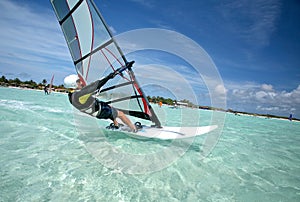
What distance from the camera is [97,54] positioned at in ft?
14.3

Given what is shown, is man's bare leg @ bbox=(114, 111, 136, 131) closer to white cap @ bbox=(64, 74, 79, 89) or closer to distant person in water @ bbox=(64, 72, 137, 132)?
distant person in water @ bbox=(64, 72, 137, 132)

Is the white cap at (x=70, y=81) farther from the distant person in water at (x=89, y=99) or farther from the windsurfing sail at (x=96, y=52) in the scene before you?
the windsurfing sail at (x=96, y=52)

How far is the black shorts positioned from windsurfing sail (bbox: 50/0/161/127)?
35 centimetres

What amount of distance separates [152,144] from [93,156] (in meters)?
1.75

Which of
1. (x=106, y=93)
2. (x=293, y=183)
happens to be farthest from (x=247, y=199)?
(x=106, y=93)

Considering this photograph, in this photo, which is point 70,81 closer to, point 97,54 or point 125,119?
point 97,54

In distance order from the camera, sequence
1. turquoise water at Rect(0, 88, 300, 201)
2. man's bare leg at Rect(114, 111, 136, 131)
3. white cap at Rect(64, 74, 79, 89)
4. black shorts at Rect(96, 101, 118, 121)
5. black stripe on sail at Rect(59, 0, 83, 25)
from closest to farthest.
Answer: turquoise water at Rect(0, 88, 300, 201) < white cap at Rect(64, 74, 79, 89) < black stripe on sail at Rect(59, 0, 83, 25) < black shorts at Rect(96, 101, 118, 121) < man's bare leg at Rect(114, 111, 136, 131)

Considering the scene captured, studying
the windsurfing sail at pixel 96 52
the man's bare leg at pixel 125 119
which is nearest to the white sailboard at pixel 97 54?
the windsurfing sail at pixel 96 52

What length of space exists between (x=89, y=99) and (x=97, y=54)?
4.33 ft

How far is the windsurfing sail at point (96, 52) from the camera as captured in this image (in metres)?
3.94

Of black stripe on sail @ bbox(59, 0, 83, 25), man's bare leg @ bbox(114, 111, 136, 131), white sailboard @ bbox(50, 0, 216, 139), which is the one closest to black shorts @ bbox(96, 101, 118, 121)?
man's bare leg @ bbox(114, 111, 136, 131)

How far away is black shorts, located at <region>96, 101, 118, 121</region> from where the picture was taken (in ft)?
13.8

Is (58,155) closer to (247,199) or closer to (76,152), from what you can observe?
(76,152)

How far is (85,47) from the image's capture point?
4.45 meters
